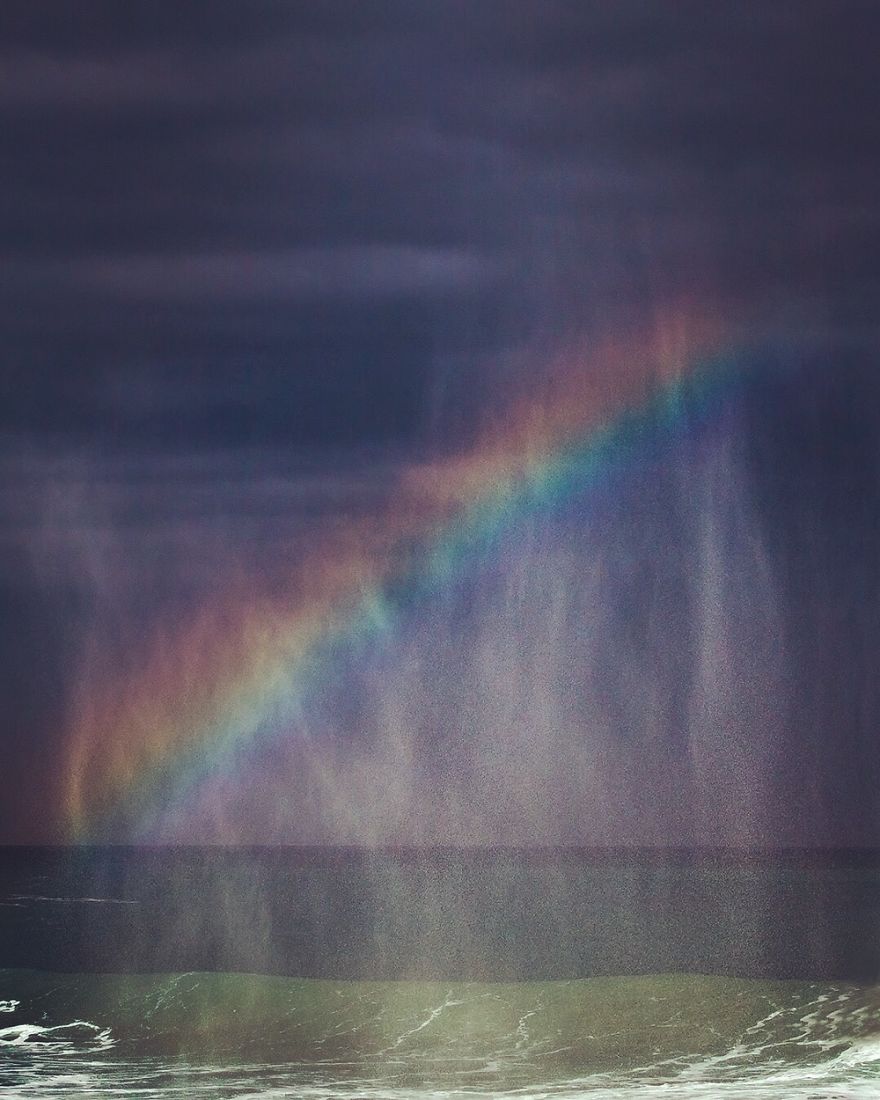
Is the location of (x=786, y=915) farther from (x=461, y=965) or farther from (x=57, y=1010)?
(x=57, y=1010)

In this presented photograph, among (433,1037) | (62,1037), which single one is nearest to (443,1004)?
(433,1037)

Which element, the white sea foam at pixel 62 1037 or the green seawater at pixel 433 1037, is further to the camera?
the white sea foam at pixel 62 1037

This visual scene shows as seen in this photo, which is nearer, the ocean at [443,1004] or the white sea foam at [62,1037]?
the ocean at [443,1004]

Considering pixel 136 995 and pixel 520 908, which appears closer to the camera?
pixel 136 995

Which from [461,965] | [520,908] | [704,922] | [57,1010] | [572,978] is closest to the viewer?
[57,1010]

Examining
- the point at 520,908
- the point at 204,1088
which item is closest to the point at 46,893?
the point at 520,908

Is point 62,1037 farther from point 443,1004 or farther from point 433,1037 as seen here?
point 443,1004
